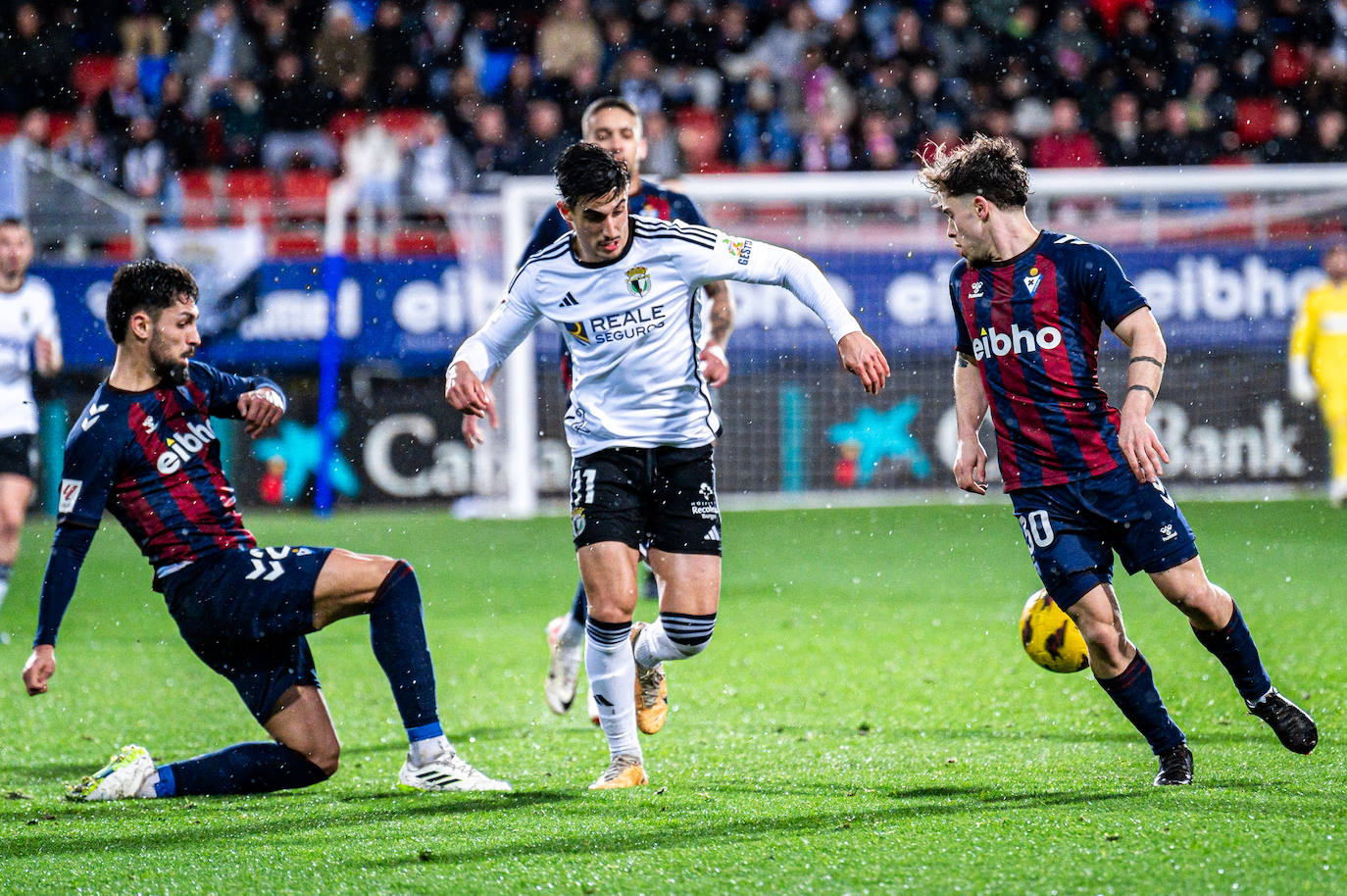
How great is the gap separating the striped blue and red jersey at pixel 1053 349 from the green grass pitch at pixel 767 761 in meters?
0.98

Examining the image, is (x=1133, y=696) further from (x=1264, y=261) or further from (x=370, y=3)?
(x=370, y=3)

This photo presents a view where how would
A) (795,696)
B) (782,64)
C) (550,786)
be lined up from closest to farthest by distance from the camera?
(550,786), (795,696), (782,64)

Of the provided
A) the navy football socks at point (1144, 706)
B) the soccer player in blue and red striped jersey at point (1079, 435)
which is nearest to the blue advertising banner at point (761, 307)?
the soccer player in blue and red striped jersey at point (1079, 435)

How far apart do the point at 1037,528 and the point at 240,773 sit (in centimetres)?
270

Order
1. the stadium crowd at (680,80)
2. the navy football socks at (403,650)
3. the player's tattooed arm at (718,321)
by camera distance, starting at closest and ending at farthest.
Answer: the navy football socks at (403,650) → the player's tattooed arm at (718,321) → the stadium crowd at (680,80)

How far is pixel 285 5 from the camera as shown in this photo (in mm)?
19688

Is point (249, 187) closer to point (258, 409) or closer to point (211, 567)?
point (258, 409)

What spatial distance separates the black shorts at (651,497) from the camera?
516 centimetres

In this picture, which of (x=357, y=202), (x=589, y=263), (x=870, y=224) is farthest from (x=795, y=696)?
(x=357, y=202)

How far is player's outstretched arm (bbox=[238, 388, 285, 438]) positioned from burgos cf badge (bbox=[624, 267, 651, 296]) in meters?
1.20

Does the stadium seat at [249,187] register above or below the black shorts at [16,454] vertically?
above

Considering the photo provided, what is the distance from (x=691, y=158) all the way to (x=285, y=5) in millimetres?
5994

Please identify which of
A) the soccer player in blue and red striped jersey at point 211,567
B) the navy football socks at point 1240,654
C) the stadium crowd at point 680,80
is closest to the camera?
the navy football socks at point 1240,654

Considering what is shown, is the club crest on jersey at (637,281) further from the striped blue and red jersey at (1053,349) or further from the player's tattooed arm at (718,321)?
the striped blue and red jersey at (1053,349)
